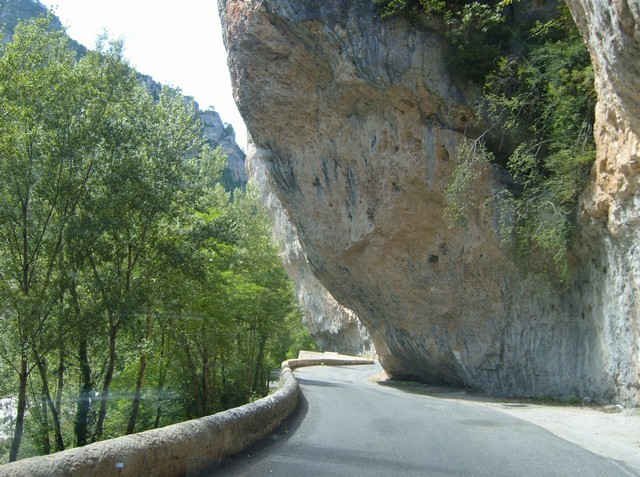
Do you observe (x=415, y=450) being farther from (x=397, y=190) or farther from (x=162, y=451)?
(x=397, y=190)

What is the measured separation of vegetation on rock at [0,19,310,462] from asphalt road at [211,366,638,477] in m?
4.10

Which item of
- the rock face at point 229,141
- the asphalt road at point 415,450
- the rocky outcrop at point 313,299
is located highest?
the rock face at point 229,141

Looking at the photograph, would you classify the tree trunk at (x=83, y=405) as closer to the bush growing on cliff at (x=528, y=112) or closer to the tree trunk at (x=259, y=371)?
the bush growing on cliff at (x=528, y=112)

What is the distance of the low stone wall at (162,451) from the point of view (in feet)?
11.9

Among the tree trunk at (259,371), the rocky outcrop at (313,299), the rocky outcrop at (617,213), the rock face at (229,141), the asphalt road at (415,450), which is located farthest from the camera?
the rock face at (229,141)

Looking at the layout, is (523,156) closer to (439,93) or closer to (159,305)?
(439,93)

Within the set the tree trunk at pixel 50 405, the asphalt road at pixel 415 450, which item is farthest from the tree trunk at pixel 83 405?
the asphalt road at pixel 415 450

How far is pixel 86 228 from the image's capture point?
10.1 m

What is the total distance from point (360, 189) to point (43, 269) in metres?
10.3

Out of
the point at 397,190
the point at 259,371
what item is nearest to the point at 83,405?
the point at 397,190

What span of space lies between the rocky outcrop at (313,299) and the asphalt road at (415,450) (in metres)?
34.7

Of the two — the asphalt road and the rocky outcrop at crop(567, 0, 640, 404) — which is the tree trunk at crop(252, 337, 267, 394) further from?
the rocky outcrop at crop(567, 0, 640, 404)

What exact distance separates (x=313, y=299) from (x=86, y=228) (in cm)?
3886

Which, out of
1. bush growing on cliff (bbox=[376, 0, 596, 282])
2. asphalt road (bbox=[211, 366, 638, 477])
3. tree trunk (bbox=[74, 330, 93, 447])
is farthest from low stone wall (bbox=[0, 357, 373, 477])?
bush growing on cliff (bbox=[376, 0, 596, 282])
